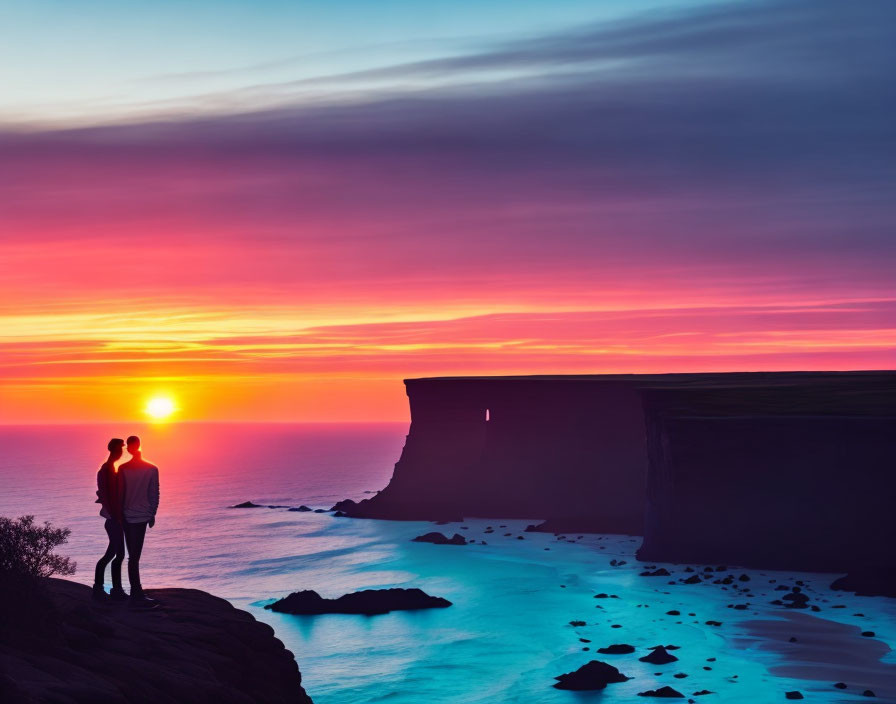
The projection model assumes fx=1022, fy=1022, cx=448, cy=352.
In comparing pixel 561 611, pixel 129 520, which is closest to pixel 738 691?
pixel 561 611

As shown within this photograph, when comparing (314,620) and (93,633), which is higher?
(93,633)

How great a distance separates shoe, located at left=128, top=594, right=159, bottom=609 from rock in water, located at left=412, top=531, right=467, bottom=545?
176 feet

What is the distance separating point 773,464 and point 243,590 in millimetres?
28940

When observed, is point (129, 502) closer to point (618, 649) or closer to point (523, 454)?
point (618, 649)

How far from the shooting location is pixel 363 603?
47.1 m

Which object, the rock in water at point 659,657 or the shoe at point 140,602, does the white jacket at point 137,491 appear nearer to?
the shoe at point 140,602

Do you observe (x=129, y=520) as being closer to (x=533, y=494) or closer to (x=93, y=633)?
(x=93, y=633)

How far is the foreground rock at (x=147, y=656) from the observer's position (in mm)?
12680

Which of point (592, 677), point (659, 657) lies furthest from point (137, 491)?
point (659, 657)

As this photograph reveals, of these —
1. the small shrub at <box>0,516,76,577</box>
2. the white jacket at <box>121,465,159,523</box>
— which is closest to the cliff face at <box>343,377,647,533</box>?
the white jacket at <box>121,465,159,523</box>

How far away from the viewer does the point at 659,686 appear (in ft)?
100.0

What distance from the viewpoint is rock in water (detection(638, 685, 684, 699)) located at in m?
28.9

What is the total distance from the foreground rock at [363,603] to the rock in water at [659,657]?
15.6 meters

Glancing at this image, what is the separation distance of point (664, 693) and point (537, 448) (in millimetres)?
55276
